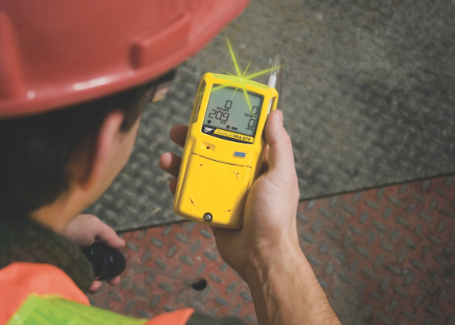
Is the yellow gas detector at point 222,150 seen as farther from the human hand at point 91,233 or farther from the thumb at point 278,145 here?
the human hand at point 91,233

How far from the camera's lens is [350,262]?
3.65ft

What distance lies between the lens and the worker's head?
356 millimetres

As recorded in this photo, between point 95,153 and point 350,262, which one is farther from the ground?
point 95,153

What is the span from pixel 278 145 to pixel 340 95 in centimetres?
56

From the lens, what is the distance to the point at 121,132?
0.47m

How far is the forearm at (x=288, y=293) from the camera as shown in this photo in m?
0.72

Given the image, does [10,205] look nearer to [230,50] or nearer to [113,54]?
[113,54]

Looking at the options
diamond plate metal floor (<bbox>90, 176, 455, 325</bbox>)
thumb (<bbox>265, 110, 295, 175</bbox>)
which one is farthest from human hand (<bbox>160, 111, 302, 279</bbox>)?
diamond plate metal floor (<bbox>90, 176, 455, 325</bbox>)

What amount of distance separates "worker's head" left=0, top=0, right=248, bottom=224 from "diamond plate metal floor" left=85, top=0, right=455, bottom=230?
685 millimetres

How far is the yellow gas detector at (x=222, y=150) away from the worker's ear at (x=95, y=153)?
0.34 meters

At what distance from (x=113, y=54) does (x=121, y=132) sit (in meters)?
0.11

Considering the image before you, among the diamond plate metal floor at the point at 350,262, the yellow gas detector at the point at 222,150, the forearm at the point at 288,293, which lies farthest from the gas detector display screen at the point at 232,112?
the diamond plate metal floor at the point at 350,262

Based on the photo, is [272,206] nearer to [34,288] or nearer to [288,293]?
[288,293]

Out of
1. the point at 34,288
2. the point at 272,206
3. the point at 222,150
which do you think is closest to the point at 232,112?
the point at 222,150
